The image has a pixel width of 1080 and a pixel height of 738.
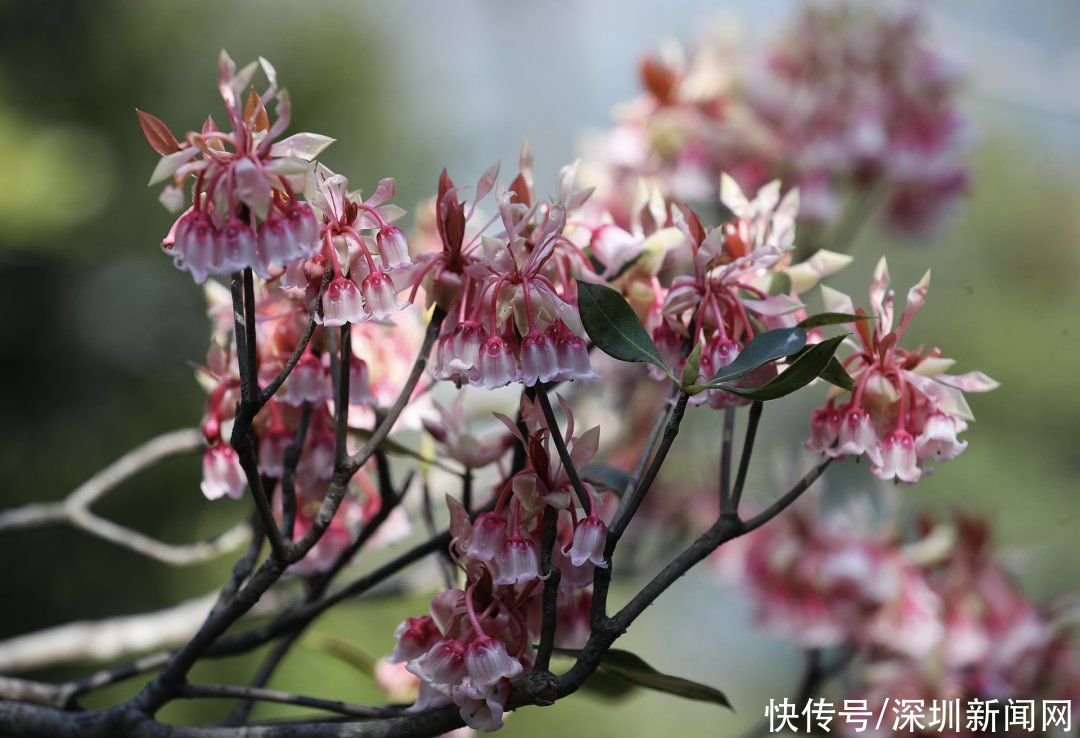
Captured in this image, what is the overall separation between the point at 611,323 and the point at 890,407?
17cm

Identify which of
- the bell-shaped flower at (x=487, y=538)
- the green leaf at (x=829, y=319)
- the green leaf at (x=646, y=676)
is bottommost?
the green leaf at (x=646, y=676)

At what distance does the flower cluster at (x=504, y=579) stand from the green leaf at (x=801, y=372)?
83 mm

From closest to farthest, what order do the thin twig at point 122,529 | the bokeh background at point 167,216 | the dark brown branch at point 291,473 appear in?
the dark brown branch at point 291,473
the thin twig at point 122,529
the bokeh background at point 167,216

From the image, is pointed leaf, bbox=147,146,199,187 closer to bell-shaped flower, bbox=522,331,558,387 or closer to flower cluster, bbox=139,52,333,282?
flower cluster, bbox=139,52,333,282

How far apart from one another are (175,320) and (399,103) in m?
1.13

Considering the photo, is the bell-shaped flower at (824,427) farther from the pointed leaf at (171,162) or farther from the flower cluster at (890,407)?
the pointed leaf at (171,162)

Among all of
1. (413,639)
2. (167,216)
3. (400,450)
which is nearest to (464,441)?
(400,450)

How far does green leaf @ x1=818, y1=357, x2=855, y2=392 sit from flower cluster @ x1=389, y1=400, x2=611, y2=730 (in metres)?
0.12

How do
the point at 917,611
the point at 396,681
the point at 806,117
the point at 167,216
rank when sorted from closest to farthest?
the point at 396,681, the point at 917,611, the point at 806,117, the point at 167,216

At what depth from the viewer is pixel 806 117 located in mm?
1428

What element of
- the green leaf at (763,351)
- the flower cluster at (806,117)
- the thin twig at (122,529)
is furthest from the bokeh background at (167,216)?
the green leaf at (763,351)

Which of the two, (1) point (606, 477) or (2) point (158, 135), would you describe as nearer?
(2) point (158, 135)

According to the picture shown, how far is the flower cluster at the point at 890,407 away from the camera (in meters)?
0.53

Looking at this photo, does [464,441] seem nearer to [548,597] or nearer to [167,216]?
[548,597]
